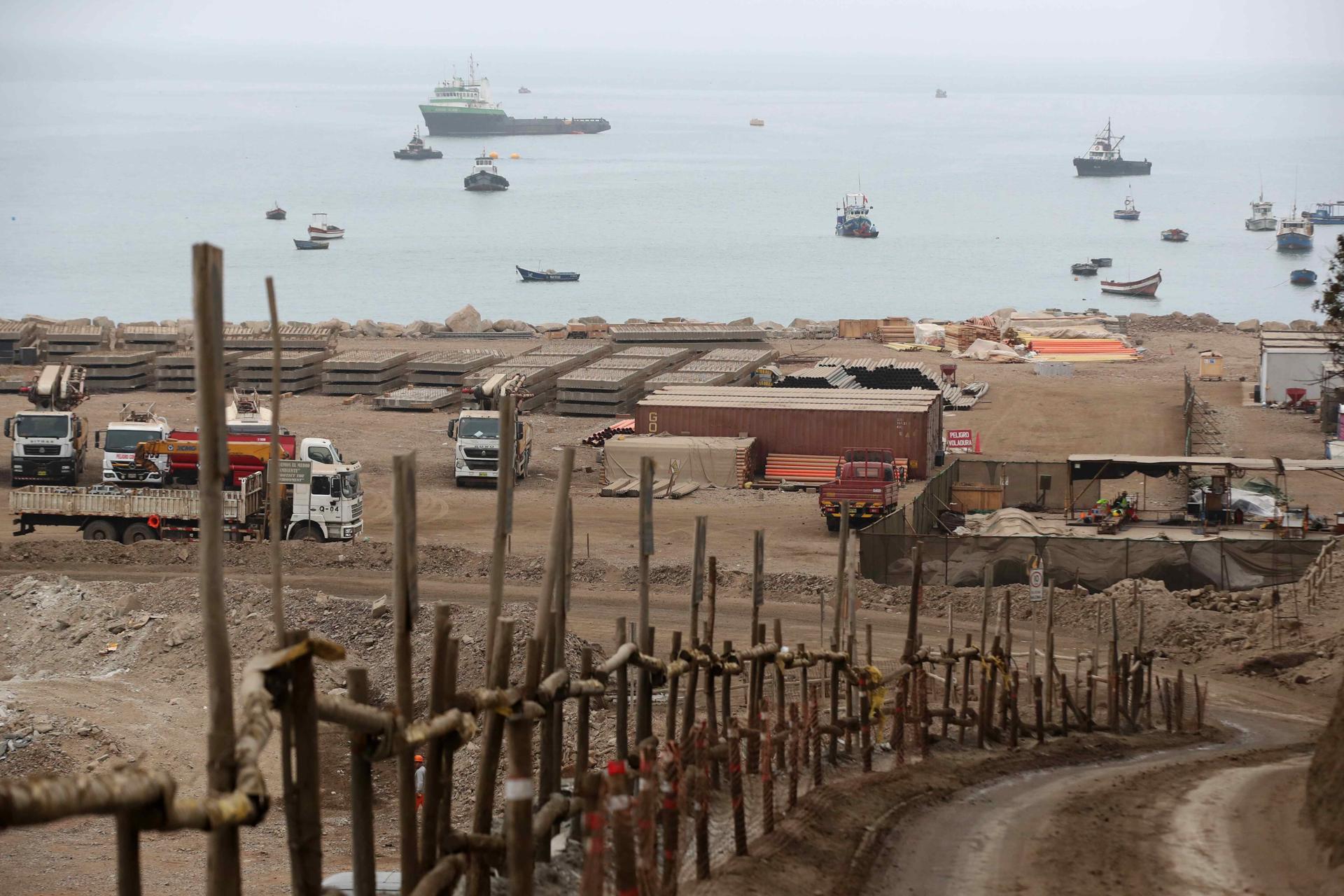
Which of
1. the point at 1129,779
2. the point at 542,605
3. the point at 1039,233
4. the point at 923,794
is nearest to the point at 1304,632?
the point at 1129,779

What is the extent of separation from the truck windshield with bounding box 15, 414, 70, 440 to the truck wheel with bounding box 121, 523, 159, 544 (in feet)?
23.3

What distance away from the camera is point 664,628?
93.3ft

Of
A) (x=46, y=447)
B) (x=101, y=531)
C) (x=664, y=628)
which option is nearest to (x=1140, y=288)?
(x=46, y=447)

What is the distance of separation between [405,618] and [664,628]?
19.2m

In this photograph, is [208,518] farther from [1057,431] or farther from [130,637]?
[1057,431]

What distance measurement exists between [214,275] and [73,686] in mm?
19352

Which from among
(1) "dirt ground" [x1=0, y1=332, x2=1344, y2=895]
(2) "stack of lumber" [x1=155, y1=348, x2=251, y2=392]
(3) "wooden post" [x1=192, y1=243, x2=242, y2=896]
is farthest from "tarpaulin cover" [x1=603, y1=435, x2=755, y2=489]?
(3) "wooden post" [x1=192, y1=243, x2=242, y2=896]

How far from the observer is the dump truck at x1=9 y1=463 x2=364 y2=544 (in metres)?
34.7

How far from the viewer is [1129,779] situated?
750 inches

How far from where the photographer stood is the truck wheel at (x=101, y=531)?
34.9 meters

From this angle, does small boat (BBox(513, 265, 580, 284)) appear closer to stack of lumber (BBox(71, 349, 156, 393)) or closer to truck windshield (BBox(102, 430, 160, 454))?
stack of lumber (BBox(71, 349, 156, 393))

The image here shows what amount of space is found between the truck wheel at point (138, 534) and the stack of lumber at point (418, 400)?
71.7 ft

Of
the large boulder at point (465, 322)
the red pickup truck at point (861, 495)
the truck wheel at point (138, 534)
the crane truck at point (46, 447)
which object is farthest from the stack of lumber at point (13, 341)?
the red pickup truck at point (861, 495)

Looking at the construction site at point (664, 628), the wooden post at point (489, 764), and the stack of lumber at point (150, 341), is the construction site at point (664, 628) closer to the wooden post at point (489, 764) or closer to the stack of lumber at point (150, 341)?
the wooden post at point (489, 764)
